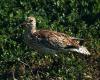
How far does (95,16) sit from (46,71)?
275 centimetres

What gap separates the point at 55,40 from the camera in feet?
38.2

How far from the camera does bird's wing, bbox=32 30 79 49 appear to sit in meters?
11.6

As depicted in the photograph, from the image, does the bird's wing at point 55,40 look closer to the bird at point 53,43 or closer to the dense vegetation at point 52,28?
the bird at point 53,43

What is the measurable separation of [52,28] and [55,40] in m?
1.25

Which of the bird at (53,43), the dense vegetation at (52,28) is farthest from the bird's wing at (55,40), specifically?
the dense vegetation at (52,28)

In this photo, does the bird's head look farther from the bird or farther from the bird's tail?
the bird's tail

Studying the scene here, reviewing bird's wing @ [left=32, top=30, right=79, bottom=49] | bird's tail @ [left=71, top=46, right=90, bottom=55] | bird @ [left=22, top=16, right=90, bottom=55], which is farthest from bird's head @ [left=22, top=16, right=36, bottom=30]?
bird's tail @ [left=71, top=46, right=90, bottom=55]

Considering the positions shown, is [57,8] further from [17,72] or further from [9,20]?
[17,72]

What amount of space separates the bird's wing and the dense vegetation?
0.35m

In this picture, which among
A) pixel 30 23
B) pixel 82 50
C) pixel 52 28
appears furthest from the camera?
pixel 52 28

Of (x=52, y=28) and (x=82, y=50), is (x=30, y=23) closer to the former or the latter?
(x=52, y=28)

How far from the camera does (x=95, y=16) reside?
13539 mm

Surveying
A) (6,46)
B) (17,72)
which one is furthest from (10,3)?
(17,72)

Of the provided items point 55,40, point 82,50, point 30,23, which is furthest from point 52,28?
point 82,50
